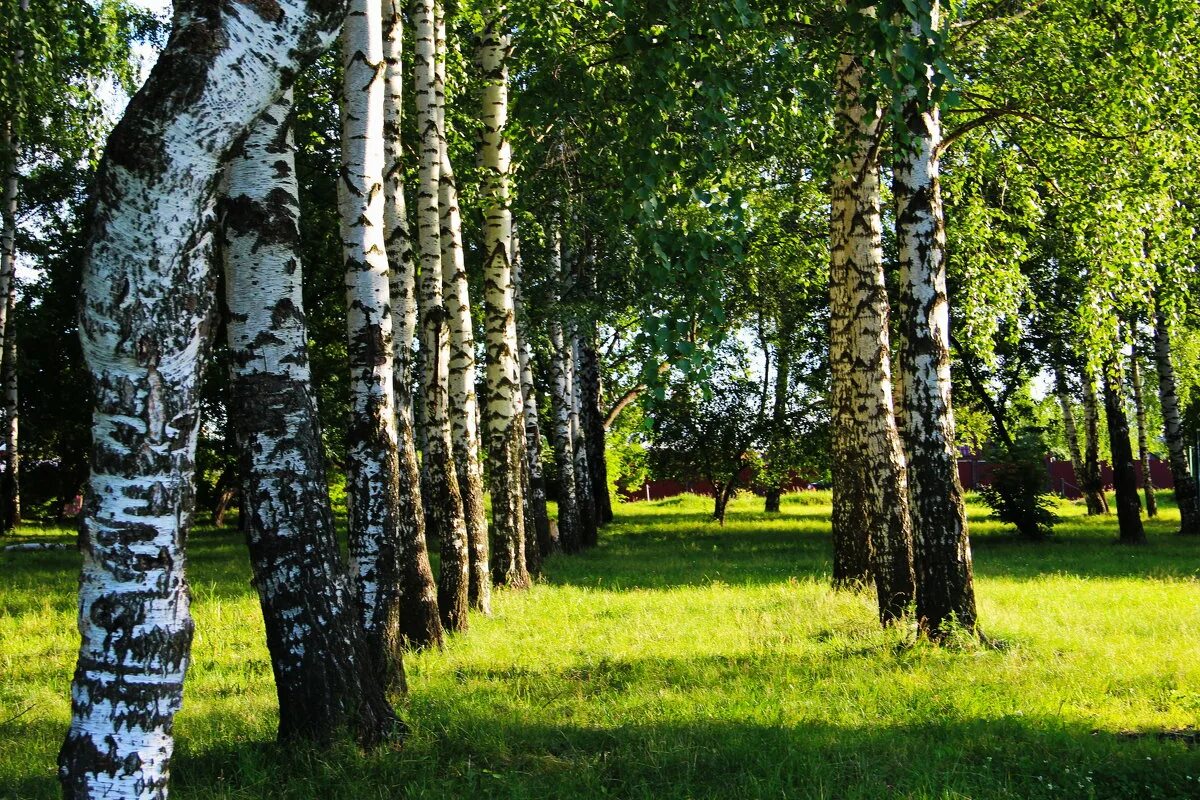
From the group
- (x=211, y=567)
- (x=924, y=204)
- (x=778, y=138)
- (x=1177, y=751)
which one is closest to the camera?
(x=1177, y=751)

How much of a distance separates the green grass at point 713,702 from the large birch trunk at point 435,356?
57cm

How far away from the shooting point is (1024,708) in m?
6.89

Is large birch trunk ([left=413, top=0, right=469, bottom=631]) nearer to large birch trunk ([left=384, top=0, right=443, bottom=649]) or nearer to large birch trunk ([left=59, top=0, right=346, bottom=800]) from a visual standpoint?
large birch trunk ([left=384, top=0, right=443, bottom=649])

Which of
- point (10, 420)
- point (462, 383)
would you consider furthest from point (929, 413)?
point (10, 420)

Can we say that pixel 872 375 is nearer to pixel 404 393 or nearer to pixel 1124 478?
pixel 404 393

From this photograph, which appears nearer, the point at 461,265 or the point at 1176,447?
the point at 461,265

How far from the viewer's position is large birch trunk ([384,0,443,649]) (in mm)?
8805

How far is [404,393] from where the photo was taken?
919 cm

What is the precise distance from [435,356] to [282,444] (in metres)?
5.02

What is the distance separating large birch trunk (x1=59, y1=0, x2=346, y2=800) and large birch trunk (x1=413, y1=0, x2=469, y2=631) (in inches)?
277

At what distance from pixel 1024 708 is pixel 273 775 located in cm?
470

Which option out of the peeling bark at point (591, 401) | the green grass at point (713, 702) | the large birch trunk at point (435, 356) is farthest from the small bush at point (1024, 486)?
the large birch trunk at point (435, 356)

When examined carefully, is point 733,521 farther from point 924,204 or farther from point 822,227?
point 924,204

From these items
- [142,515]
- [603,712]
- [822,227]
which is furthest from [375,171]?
[822,227]
